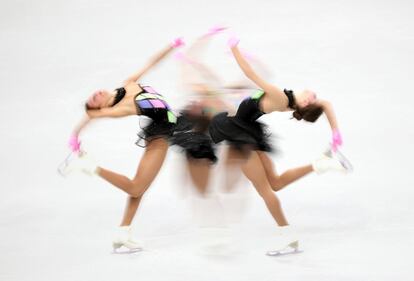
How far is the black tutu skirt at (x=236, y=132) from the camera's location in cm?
559

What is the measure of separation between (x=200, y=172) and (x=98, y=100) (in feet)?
2.92

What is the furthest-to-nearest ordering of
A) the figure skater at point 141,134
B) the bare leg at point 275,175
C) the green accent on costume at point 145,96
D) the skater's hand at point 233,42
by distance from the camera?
the bare leg at point 275,175 → the green accent on costume at point 145,96 → the figure skater at point 141,134 → the skater's hand at point 233,42

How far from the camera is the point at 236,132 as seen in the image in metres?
5.60

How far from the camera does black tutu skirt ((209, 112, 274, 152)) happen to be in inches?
220

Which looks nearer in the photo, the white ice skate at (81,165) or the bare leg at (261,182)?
the white ice skate at (81,165)

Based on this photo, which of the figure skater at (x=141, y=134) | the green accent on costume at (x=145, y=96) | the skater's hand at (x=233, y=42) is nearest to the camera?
the skater's hand at (x=233, y=42)

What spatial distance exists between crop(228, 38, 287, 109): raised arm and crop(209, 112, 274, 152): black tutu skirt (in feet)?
0.87

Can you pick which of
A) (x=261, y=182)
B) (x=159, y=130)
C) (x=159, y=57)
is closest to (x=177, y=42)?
(x=159, y=57)

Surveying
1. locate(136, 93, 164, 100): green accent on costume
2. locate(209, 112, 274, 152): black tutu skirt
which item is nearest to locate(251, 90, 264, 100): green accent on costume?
locate(209, 112, 274, 152): black tutu skirt

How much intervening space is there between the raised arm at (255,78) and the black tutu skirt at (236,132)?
0.27 m

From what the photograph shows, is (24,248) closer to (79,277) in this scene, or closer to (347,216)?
(79,277)

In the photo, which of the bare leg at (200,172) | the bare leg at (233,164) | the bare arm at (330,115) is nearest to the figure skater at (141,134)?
the bare leg at (200,172)

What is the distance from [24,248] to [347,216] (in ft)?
8.13

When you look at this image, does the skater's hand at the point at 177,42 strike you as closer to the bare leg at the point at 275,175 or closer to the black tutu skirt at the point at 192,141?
the black tutu skirt at the point at 192,141
